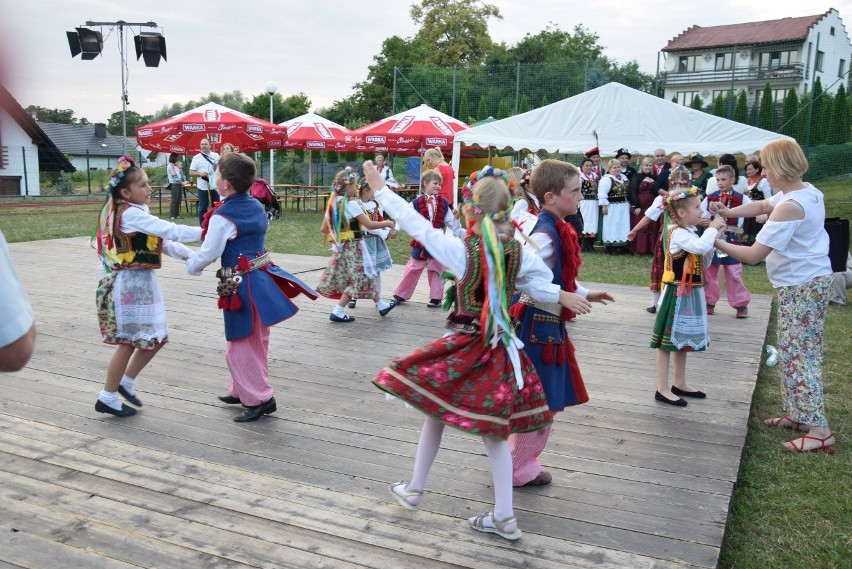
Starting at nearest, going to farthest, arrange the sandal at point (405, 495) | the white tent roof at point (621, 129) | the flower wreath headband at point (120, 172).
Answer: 1. the sandal at point (405, 495)
2. the flower wreath headband at point (120, 172)
3. the white tent roof at point (621, 129)

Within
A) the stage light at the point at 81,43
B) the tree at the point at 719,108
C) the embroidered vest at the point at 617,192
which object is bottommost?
the embroidered vest at the point at 617,192

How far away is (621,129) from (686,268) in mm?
9292

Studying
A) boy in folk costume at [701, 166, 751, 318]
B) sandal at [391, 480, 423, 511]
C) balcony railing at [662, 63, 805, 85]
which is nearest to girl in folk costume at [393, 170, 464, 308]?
boy in folk costume at [701, 166, 751, 318]

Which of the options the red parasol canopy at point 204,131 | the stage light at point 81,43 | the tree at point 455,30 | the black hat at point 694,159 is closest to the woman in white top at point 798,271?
the stage light at point 81,43

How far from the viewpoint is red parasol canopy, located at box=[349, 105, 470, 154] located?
60.9 ft

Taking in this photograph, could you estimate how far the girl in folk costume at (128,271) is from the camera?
438 cm

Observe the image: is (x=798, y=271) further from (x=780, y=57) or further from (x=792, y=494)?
(x=780, y=57)

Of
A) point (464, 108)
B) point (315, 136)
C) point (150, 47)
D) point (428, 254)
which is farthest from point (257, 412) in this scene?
point (464, 108)

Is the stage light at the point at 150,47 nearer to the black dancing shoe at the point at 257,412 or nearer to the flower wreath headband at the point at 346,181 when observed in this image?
the flower wreath headband at the point at 346,181

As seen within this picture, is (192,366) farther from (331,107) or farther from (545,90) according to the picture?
(331,107)

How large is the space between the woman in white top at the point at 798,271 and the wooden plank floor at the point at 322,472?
42 centimetres

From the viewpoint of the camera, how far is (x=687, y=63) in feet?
170

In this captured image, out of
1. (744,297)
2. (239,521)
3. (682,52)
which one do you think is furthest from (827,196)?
(682,52)

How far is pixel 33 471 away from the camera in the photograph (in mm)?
3639
